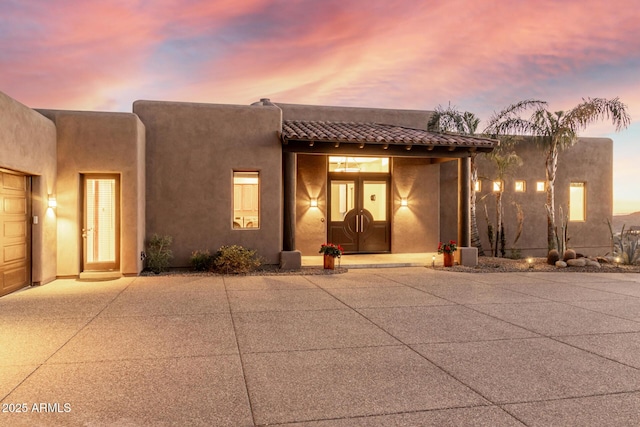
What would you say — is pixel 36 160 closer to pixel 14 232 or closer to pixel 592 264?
pixel 14 232

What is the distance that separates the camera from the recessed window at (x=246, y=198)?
41.9 feet

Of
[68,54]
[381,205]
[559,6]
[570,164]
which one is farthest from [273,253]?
[570,164]

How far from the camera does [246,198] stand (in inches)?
505

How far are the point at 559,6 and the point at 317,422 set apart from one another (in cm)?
1317

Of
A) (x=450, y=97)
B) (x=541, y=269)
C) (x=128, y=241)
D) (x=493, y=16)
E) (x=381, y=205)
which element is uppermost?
(x=493, y=16)

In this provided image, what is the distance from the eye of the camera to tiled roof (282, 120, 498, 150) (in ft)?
40.5

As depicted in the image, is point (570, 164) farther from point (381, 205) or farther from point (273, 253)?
point (273, 253)

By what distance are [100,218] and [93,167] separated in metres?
1.28

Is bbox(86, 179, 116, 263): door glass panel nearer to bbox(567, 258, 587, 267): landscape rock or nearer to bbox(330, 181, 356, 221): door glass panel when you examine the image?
bbox(330, 181, 356, 221): door glass panel

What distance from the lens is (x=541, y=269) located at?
1314 centimetres

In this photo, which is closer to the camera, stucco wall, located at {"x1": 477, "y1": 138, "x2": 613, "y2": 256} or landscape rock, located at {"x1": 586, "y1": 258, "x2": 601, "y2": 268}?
landscape rock, located at {"x1": 586, "y1": 258, "x2": 601, "y2": 268}

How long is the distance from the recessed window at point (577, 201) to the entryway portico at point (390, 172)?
615 cm

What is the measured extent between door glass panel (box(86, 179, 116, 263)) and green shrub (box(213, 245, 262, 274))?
2649 mm

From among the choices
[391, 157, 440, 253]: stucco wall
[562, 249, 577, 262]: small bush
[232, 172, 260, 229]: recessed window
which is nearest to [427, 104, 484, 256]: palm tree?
[391, 157, 440, 253]: stucco wall
